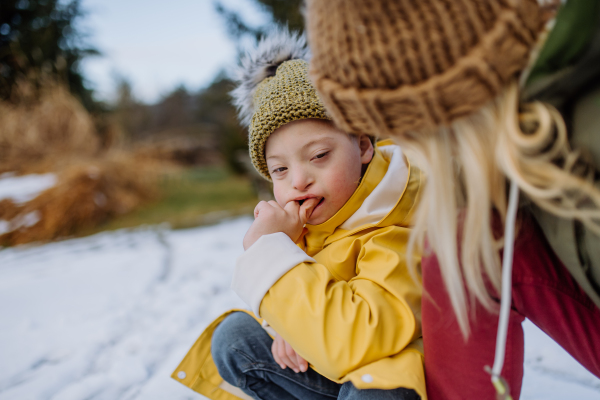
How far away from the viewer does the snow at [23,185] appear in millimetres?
3990

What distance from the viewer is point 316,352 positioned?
801 mm

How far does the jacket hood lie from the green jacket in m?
0.43

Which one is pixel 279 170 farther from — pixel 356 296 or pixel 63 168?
pixel 63 168

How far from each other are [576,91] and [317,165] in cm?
66

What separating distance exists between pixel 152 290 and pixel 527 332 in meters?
2.01

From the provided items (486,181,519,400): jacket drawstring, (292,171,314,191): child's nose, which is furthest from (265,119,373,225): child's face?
(486,181,519,400): jacket drawstring

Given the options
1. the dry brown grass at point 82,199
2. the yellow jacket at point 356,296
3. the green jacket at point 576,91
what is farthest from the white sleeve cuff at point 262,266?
the dry brown grass at point 82,199

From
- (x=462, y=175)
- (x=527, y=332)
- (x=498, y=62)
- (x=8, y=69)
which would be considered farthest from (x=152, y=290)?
(x=8, y=69)

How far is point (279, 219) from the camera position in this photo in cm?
105

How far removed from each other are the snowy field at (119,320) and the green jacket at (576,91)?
0.77m

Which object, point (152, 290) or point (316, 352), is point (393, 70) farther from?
point (152, 290)

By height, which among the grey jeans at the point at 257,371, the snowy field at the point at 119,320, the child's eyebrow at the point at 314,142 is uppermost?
the child's eyebrow at the point at 314,142

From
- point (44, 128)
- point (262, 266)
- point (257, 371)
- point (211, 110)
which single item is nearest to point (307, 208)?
point (262, 266)

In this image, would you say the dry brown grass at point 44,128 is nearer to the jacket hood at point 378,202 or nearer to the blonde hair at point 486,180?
the jacket hood at point 378,202
